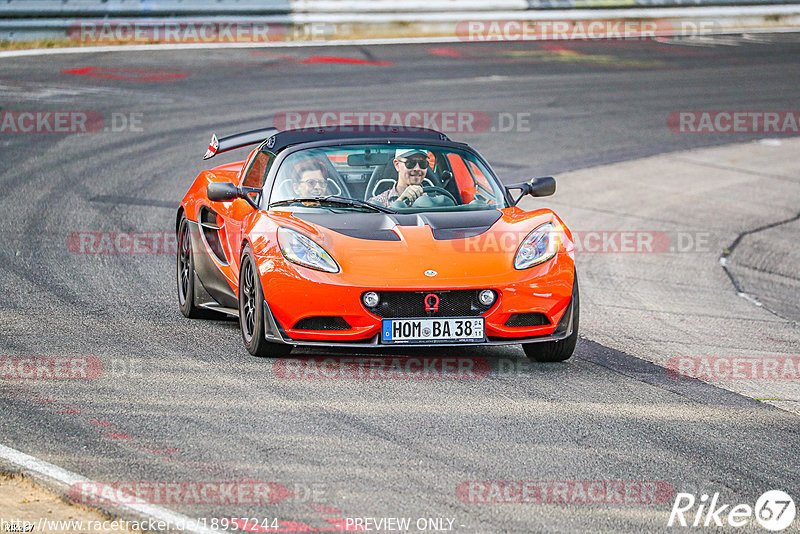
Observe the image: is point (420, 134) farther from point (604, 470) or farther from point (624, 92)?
point (624, 92)

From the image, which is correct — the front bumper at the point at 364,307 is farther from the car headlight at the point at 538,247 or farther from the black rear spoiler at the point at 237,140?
the black rear spoiler at the point at 237,140

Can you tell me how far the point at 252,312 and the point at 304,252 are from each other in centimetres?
57

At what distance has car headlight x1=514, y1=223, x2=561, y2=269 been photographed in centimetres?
745

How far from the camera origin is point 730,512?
508 centimetres

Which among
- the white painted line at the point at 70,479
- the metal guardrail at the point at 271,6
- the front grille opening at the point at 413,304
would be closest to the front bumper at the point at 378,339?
the front grille opening at the point at 413,304

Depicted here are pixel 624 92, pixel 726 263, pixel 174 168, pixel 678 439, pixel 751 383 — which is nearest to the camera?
pixel 678 439

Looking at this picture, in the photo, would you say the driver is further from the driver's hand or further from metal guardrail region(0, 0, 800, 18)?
metal guardrail region(0, 0, 800, 18)

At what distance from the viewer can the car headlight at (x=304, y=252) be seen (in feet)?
23.7

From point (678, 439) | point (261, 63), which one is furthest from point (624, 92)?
point (678, 439)

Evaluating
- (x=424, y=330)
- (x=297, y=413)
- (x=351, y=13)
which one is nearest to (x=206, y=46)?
(x=351, y=13)

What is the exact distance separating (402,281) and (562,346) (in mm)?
1164

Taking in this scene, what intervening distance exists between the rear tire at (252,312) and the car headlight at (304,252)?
9.4 inches

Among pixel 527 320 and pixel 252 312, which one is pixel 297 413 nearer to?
pixel 252 312

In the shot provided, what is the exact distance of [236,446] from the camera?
5.69m
